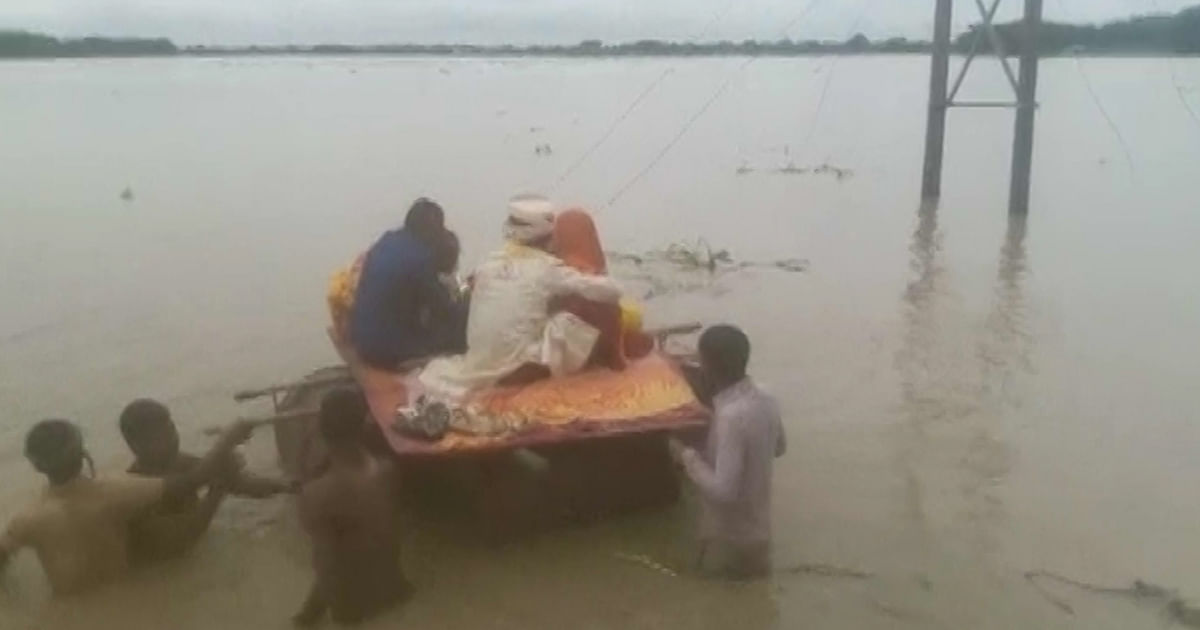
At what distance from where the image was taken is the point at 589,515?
6.12 meters

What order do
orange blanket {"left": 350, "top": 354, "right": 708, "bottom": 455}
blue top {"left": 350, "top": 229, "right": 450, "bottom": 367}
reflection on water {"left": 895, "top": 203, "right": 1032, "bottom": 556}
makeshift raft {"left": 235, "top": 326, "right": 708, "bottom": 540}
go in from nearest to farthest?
orange blanket {"left": 350, "top": 354, "right": 708, "bottom": 455}, makeshift raft {"left": 235, "top": 326, "right": 708, "bottom": 540}, blue top {"left": 350, "top": 229, "right": 450, "bottom": 367}, reflection on water {"left": 895, "top": 203, "right": 1032, "bottom": 556}

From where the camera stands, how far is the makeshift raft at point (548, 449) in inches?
219

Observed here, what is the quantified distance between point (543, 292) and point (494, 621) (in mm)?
1544

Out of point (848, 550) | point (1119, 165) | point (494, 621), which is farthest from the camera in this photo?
point (1119, 165)

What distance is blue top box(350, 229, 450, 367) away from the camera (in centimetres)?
628

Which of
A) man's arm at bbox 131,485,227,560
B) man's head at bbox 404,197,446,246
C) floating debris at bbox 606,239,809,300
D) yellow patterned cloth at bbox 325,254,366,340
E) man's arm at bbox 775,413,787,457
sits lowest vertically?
floating debris at bbox 606,239,809,300

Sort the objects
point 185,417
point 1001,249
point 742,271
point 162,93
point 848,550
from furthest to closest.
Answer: point 162,93
point 1001,249
point 742,271
point 185,417
point 848,550

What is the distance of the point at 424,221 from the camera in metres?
6.32

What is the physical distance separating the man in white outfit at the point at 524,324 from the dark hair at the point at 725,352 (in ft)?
2.88

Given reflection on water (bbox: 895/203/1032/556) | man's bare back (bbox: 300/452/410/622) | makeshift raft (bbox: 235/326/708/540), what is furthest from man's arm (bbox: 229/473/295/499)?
reflection on water (bbox: 895/203/1032/556)

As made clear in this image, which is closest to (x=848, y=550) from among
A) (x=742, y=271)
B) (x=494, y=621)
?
(x=494, y=621)

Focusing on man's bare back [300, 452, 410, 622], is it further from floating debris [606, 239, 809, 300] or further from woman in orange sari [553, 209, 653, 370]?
floating debris [606, 239, 809, 300]

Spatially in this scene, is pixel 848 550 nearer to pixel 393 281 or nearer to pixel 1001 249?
pixel 393 281

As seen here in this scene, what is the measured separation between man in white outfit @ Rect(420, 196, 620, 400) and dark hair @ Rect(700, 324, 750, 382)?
34.6 inches
